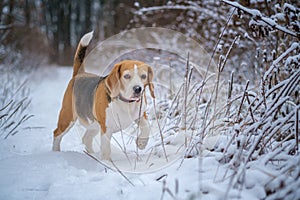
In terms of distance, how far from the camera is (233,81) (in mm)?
3061

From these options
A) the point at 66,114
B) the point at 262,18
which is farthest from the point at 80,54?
the point at 262,18

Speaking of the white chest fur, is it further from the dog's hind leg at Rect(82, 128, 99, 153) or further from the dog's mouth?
the dog's hind leg at Rect(82, 128, 99, 153)

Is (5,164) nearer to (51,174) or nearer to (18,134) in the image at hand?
(51,174)

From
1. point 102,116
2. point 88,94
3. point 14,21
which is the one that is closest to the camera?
point 102,116

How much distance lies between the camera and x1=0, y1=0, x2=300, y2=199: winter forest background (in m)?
1.63

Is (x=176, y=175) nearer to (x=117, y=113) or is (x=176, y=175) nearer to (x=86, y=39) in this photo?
(x=117, y=113)

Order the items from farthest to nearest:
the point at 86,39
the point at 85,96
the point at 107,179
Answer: the point at 86,39
the point at 85,96
the point at 107,179

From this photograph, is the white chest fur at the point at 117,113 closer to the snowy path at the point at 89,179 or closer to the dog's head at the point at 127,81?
the dog's head at the point at 127,81

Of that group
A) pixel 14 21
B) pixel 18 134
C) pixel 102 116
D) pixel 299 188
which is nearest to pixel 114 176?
pixel 102 116

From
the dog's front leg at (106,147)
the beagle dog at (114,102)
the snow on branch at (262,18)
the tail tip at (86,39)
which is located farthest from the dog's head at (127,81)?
the snow on branch at (262,18)

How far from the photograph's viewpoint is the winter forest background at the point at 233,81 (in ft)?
5.33

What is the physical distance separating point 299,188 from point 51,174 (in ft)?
4.96

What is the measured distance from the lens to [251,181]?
1554 mm

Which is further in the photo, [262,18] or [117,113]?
[117,113]
